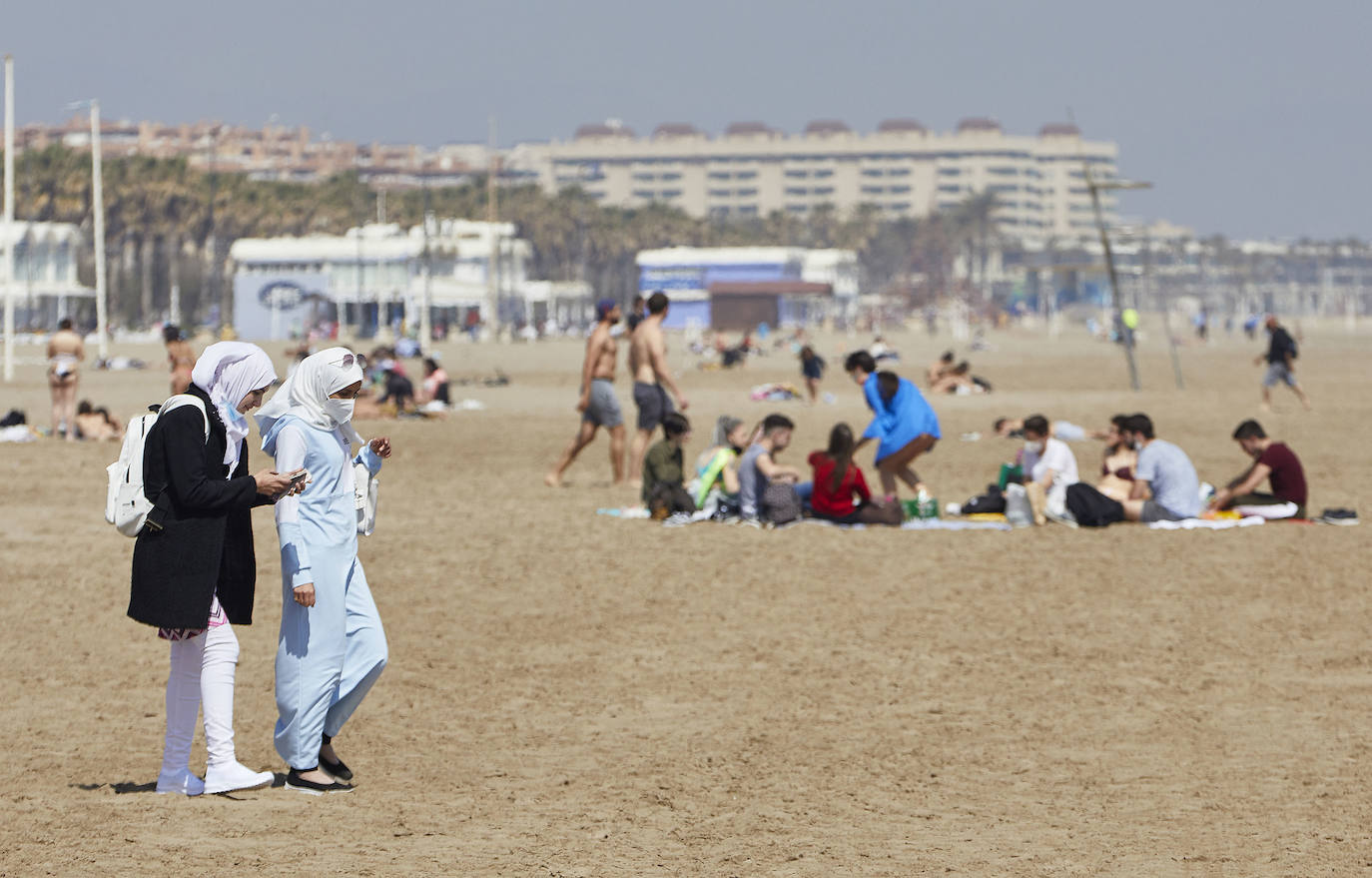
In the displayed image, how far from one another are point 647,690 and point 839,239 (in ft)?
503

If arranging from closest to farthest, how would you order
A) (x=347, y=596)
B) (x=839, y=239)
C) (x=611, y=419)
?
1. (x=347, y=596)
2. (x=611, y=419)
3. (x=839, y=239)

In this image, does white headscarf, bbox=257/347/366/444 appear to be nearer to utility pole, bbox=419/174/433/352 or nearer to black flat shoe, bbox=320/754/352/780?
black flat shoe, bbox=320/754/352/780

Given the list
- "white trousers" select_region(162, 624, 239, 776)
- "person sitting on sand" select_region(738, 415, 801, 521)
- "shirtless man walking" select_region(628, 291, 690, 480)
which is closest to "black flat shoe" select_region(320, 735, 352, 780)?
"white trousers" select_region(162, 624, 239, 776)

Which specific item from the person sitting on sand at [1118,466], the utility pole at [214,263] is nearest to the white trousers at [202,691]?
the person sitting on sand at [1118,466]

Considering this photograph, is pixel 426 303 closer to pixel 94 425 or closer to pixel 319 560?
pixel 94 425

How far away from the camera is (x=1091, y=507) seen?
13.1m

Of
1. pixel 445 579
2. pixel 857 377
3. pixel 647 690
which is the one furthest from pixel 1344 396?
pixel 647 690

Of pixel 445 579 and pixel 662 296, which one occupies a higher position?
pixel 662 296

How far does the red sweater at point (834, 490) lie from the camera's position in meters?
13.2

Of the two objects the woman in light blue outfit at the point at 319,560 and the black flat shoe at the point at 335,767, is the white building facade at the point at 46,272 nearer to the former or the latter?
the black flat shoe at the point at 335,767

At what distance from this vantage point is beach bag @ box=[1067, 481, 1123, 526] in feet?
42.9

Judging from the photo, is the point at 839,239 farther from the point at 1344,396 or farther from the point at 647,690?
the point at 647,690

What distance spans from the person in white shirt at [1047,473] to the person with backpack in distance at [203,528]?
8097mm

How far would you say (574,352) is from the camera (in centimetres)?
5725
